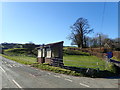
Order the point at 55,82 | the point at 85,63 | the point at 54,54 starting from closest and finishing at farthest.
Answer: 1. the point at 55,82
2. the point at 54,54
3. the point at 85,63

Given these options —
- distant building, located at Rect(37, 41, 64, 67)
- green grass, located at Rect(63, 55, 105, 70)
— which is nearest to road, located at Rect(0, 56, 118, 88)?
green grass, located at Rect(63, 55, 105, 70)

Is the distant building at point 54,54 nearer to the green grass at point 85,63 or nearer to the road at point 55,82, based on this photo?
the green grass at point 85,63

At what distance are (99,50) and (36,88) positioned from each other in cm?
3924

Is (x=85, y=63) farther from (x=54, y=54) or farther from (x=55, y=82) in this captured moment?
(x=55, y=82)

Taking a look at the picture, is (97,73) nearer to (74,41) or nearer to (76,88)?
(76,88)

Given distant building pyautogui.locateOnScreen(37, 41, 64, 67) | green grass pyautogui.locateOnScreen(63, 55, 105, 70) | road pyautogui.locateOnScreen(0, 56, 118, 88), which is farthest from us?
distant building pyautogui.locateOnScreen(37, 41, 64, 67)

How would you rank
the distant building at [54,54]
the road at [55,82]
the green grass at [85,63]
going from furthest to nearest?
the distant building at [54,54]
the green grass at [85,63]
the road at [55,82]

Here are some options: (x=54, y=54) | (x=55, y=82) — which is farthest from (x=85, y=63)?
(x=55, y=82)

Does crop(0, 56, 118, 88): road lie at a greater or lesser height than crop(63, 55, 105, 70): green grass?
lesser

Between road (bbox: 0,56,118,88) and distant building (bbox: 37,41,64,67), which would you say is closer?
road (bbox: 0,56,118,88)

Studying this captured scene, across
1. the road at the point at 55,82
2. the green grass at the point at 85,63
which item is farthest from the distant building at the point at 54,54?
the road at the point at 55,82

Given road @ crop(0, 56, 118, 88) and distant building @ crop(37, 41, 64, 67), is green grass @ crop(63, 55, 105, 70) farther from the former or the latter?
road @ crop(0, 56, 118, 88)

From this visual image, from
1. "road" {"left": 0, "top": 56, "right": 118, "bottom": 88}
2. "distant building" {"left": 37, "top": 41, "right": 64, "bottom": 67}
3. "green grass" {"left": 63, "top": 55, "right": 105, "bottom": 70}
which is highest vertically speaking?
"distant building" {"left": 37, "top": 41, "right": 64, "bottom": 67}

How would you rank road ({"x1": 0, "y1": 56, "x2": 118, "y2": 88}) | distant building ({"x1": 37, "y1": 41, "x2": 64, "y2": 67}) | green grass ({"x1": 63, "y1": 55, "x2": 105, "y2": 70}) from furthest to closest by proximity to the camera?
distant building ({"x1": 37, "y1": 41, "x2": 64, "y2": 67}) → green grass ({"x1": 63, "y1": 55, "x2": 105, "y2": 70}) → road ({"x1": 0, "y1": 56, "x2": 118, "y2": 88})
